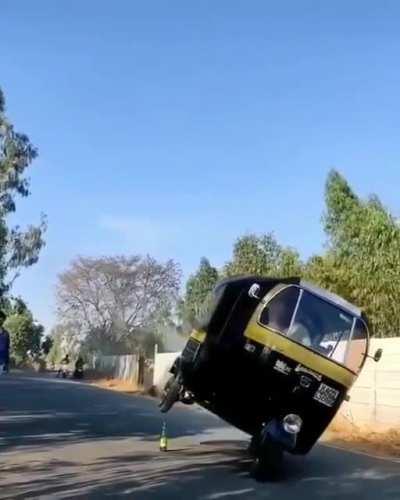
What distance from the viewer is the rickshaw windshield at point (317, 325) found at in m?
Answer: 10.6

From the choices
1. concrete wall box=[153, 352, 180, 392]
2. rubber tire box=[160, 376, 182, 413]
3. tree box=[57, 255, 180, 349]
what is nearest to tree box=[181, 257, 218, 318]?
tree box=[57, 255, 180, 349]

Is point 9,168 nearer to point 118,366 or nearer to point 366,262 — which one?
point 366,262

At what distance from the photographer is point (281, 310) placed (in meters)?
10.7

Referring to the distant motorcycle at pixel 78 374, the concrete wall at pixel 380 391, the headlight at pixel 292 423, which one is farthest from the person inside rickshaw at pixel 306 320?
the distant motorcycle at pixel 78 374

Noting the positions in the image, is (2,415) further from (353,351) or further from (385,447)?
(353,351)

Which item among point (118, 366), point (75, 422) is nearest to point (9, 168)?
point (75, 422)

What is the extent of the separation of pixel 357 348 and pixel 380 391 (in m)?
8.07

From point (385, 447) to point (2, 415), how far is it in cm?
880

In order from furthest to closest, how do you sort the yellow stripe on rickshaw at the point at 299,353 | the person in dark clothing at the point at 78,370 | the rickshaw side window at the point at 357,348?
1. the person in dark clothing at the point at 78,370
2. the rickshaw side window at the point at 357,348
3. the yellow stripe on rickshaw at the point at 299,353

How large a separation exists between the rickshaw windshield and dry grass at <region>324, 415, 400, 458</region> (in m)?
4.43

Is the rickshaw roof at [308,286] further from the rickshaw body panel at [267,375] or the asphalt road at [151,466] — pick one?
the asphalt road at [151,466]

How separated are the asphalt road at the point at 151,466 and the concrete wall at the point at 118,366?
1282 inches

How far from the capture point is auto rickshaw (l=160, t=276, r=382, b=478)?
34.0ft

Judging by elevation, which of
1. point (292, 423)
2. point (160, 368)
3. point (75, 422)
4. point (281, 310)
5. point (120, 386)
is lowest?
point (120, 386)
